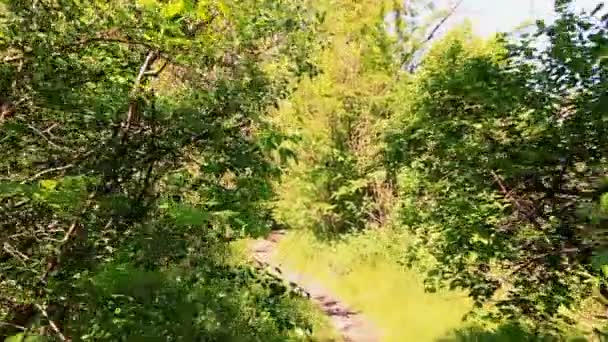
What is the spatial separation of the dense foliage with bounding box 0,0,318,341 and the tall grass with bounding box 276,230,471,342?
→ 5403 mm

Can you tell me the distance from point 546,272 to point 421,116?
1784 mm

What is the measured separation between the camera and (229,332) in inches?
305

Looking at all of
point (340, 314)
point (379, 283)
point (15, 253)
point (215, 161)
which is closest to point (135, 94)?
point (215, 161)

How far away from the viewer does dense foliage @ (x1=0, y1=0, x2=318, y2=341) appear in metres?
3.41

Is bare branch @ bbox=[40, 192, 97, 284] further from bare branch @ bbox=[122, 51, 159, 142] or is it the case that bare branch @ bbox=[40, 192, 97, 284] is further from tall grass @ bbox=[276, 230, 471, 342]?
tall grass @ bbox=[276, 230, 471, 342]

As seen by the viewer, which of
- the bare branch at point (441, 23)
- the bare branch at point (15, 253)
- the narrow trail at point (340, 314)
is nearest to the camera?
the bare branch at point (15, 253)

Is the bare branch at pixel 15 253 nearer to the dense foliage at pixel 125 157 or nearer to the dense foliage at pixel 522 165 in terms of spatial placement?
the dense foliage at pixel 125 157

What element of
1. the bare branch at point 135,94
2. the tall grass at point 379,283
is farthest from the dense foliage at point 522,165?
the tall grass at point 379,283

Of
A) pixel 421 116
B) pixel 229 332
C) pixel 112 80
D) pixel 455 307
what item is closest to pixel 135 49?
pixel 112 80

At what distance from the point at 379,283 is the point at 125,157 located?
9932 millimetres

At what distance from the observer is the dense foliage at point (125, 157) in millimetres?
3406

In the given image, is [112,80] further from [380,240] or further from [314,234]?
[314,234]

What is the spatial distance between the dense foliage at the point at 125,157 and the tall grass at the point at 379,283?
540 cm

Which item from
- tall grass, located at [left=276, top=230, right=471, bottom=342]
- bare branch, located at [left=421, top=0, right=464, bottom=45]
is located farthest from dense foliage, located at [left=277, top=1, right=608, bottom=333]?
bare branch, located at [left=421, top=0, right=464, bottom=45]
